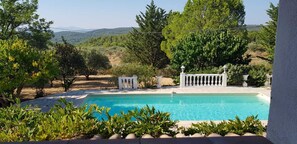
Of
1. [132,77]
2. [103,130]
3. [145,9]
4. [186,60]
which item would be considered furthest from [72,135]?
[145,9]

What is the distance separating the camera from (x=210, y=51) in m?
13.1

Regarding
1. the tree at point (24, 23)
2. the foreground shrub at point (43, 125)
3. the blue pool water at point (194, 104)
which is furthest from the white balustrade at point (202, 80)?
the foreground shrub at point (43, 125)

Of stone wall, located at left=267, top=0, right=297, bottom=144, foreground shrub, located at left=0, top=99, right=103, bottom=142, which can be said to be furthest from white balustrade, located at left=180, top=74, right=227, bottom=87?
stone wall, located at left=267, top=0, right=297, bottom=144

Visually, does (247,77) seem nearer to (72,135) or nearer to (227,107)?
(227,107)

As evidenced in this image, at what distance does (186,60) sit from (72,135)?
10.6 m

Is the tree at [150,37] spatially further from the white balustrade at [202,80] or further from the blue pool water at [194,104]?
the blue pool water at [194,104]

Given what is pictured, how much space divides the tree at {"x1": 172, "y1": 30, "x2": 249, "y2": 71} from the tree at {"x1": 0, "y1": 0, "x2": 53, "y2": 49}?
776 cm

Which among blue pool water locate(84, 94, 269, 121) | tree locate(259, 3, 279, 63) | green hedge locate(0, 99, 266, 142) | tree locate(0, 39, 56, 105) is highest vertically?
tree locate(259, 3, 279, 63)

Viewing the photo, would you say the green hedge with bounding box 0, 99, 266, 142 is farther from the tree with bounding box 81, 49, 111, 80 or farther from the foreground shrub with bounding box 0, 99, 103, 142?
the tree with bounding box 81, 49, 111, 80

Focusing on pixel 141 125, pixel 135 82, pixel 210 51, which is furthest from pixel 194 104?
pixel 141 125

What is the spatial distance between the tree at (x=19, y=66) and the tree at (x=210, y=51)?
7194 millimetres

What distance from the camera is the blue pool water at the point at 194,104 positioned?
29.7 ft

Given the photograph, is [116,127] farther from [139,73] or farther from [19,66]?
[139,73]

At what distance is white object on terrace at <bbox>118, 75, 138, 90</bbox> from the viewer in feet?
39.0
